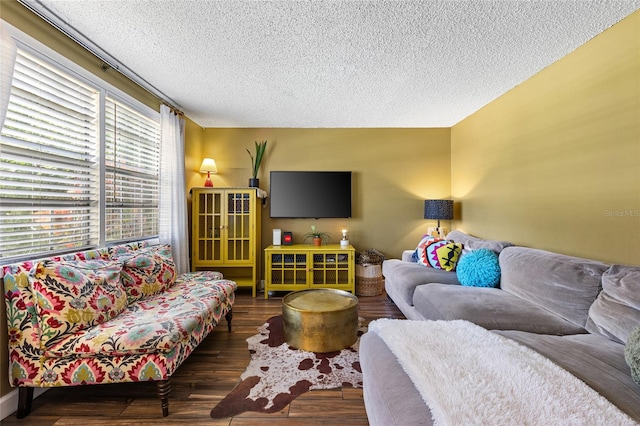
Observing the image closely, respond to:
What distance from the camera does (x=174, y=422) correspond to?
140cm

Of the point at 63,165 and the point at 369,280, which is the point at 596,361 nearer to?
the point at 369,280

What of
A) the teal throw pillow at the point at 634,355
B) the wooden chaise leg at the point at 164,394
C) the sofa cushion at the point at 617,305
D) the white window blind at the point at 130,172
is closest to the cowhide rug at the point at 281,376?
the wooden chaise leg at the point at 164,394

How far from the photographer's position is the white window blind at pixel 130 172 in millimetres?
2217

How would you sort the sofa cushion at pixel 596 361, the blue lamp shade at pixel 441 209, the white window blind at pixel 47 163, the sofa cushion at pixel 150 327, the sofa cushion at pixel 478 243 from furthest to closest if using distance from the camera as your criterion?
the blue lamp shade at pixel 441 209
the sofa cushion at pixel 478 243
the white window blind at pixel 47 163
the sofa cushion at pixel 150 327
the sofa cushion at pixel 596 361

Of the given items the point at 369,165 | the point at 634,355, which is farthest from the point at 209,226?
the point at 634,355

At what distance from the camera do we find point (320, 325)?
6.54 feet

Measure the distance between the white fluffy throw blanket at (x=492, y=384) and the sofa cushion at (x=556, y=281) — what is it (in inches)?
29.6

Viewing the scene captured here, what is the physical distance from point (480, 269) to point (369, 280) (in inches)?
57.6

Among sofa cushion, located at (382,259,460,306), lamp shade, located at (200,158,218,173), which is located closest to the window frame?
lamp shade, located at (200,158,218,173)

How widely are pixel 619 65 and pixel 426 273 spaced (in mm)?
1967

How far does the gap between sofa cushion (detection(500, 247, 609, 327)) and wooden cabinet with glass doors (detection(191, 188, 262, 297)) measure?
274cm

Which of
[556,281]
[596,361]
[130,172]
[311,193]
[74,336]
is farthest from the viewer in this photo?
[311,193]

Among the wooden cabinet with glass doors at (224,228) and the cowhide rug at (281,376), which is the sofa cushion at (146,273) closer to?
the cowhide rug at (281,376)

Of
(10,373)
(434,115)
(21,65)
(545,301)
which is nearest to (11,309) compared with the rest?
(10,373)
